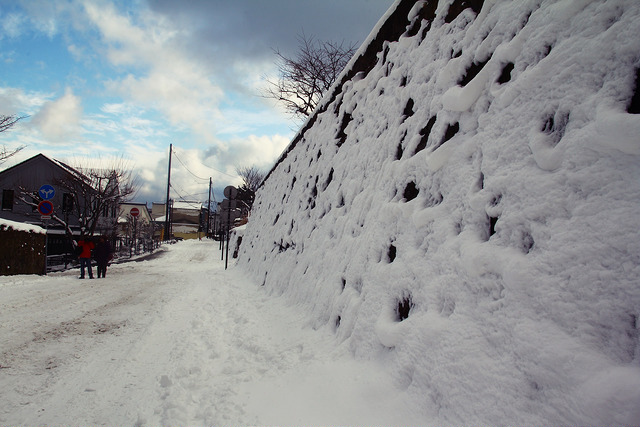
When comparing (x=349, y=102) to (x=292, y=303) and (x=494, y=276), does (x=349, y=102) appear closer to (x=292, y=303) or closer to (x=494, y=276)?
(x=292, y=303)

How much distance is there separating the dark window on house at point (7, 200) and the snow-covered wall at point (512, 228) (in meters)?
36.5

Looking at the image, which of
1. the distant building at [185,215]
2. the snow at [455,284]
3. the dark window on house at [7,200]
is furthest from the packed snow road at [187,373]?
the distant building at [185,215]

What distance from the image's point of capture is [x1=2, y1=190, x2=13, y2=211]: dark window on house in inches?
1093

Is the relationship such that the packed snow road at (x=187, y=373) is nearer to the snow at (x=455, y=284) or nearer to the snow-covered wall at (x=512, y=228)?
the snow at (x=455, y=284)

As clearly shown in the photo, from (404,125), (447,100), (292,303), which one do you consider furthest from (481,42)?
(292,303)

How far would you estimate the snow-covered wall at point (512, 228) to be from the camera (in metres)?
1.14

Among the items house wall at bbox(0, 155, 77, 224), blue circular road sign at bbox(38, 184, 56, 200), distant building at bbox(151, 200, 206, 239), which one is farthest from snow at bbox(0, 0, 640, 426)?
distant building at bbox(151, 200, 206, 239)

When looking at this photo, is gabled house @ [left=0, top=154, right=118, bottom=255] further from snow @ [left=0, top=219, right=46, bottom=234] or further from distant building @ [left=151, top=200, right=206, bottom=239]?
distant building @ [left=151, top=200, right=206, bottom=239]

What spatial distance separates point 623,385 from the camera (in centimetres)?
99

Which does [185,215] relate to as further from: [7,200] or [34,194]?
[34,194]

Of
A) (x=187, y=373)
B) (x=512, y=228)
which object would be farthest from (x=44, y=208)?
(x=512, y=228)

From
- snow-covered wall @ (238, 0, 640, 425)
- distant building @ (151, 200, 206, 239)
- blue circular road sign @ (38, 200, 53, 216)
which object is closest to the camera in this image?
snow-covered wall @ (238, 0, 640, 425)

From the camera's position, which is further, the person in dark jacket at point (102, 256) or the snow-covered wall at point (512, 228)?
the person in dark jacket at point (102, 256)

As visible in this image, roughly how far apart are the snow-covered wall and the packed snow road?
28 centimetres
